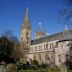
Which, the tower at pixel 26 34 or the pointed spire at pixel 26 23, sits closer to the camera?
the tower at pixel 26 34

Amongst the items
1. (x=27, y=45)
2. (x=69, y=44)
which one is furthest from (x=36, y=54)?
(x=69, y=44)

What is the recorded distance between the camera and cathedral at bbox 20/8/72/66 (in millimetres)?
76250

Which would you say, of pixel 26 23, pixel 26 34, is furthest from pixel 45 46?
pixel 26 23

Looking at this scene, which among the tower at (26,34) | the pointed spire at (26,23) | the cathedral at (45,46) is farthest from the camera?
the pointed spire at (26,23)

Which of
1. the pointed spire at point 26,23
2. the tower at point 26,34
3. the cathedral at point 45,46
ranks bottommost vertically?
the cathedral at point 45,46

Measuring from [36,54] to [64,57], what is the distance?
41910 millimetres

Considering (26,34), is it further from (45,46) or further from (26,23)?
(45,46)

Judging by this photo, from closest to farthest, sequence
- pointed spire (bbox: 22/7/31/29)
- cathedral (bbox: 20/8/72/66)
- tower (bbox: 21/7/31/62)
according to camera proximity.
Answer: cathedral (bbox: 20/8/72/66)
tower (bbox: 21/7/31/62)
pointed spire (bbox: 22/7/31/29)

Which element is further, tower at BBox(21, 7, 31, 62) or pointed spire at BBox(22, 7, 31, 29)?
pointed spire at BBox(22, 7, 31, 29)

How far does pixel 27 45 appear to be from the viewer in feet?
436

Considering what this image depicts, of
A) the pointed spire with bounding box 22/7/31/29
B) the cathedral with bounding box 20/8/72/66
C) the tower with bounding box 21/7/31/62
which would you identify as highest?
the pointed spire with bounding box 22/7/31/29

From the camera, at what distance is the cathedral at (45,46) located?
76.2 m

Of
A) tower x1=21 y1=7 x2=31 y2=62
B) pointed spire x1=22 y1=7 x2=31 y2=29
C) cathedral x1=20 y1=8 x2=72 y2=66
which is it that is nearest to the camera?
cathedral x1=20 y1=8 x2=72 y2=66

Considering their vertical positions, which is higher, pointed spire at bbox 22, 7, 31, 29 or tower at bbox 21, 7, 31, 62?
pointed spire at bbox 22, 7, 31, 29
